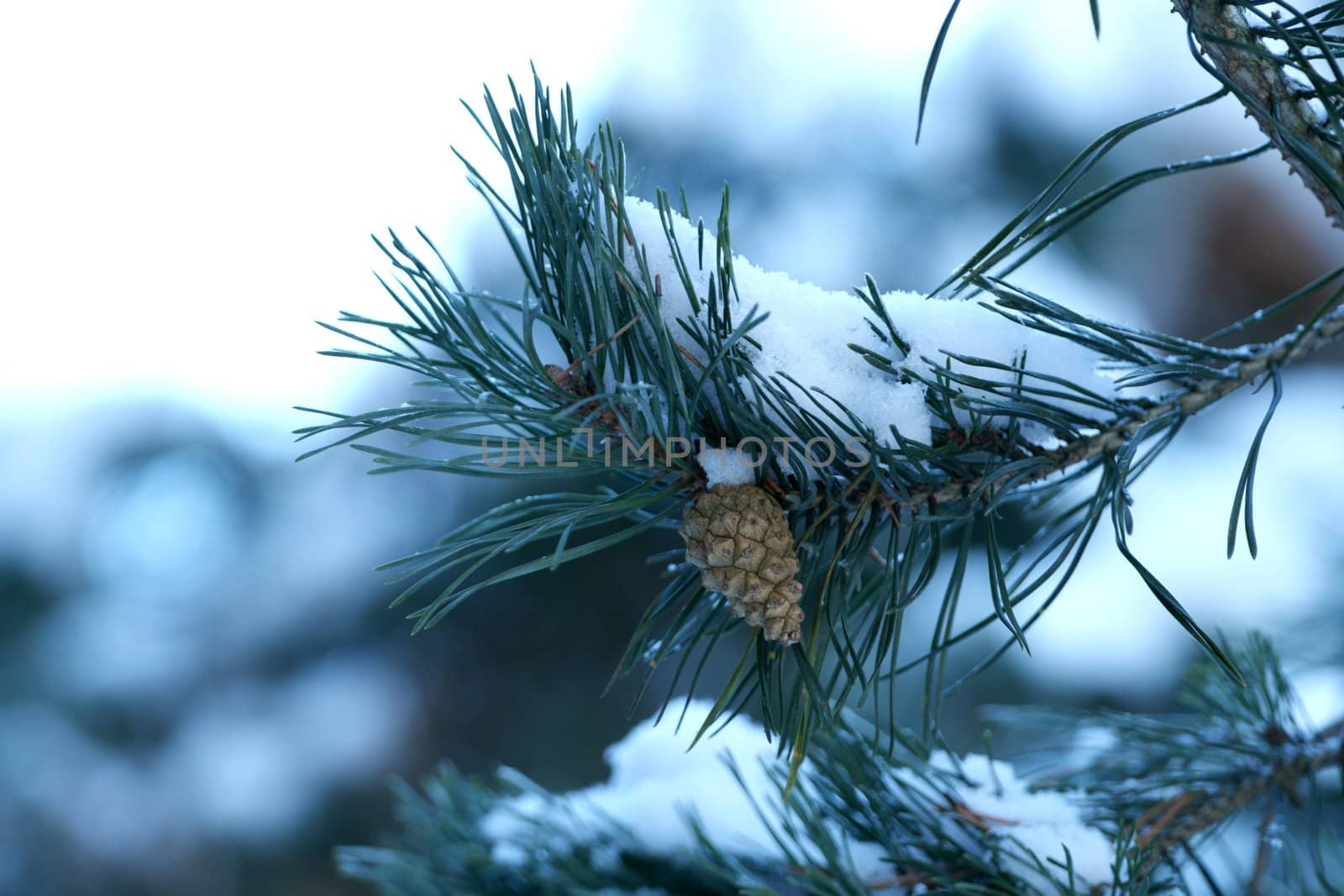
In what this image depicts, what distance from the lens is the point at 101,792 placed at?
47.2 inches

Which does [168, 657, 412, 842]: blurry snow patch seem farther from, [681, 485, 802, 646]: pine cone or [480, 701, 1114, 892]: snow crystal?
[681, 485, 802, 646]: pine cone

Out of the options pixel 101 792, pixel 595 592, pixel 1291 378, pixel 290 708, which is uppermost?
pixel 1291 378

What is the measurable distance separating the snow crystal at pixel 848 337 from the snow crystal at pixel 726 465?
2 cm

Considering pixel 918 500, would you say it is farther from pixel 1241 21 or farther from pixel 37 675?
pixel 37 675

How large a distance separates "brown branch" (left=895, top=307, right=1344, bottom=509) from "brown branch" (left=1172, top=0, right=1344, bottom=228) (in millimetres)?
33

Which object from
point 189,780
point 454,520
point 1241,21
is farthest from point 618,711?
point 1241,21

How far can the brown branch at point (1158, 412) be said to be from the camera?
0.77 ft

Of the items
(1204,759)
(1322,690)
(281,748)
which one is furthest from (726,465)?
(281,748)

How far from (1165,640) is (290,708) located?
3.42ft

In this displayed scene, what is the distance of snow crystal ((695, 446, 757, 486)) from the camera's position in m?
0.24

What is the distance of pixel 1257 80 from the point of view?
23 centimetres

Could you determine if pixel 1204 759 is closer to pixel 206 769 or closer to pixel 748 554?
pixel 748 554

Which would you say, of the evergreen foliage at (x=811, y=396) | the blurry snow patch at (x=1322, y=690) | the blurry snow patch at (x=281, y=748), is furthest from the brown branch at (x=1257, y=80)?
the blurry snow patch at (x=281, y=748)

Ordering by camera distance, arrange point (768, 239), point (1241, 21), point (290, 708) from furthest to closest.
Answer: point (290, 708) < point (768, 239) < point (1241, 21)
